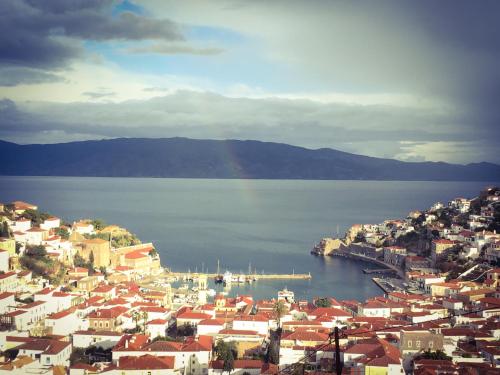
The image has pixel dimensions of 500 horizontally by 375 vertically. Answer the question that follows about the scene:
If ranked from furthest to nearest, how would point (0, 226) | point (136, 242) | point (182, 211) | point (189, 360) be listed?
point (182, 211) < point (136, 242) < point (0, 226) < point (189, 360)

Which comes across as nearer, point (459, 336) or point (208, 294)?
point (459, 336)

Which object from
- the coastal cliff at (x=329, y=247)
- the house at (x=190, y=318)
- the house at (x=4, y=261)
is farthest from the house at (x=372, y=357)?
the coastal cliff at (x=329, y=247)

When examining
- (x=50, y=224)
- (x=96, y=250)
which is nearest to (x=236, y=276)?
(x=96, y=250)

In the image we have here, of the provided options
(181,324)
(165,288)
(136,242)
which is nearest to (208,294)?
(165,288)

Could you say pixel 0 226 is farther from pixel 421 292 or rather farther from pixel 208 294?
pixel 421 292

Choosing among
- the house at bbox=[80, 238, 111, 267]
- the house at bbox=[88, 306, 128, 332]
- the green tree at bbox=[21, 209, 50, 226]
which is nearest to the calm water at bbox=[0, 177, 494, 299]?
the house at bbox=[80, 238, 111, 267]

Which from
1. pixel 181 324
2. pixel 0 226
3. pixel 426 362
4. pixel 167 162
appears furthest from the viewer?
pixel 167 162
